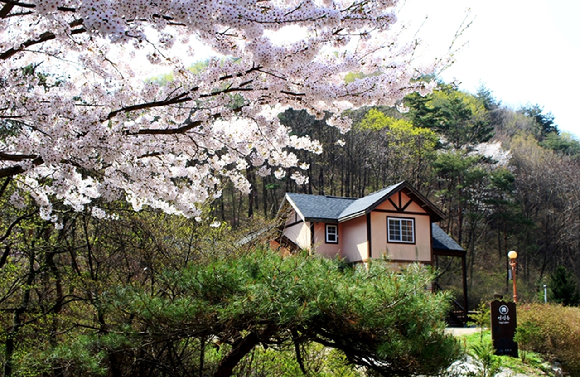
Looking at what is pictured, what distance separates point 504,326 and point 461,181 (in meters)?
25.1

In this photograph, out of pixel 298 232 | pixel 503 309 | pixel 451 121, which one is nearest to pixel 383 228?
pixel 298 232

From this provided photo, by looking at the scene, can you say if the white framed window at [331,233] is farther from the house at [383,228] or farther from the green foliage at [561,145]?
the green foliage at [561,145]

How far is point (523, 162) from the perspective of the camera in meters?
38.3

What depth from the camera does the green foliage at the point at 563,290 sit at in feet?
62.8

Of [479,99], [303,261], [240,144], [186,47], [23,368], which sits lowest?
[23,368]

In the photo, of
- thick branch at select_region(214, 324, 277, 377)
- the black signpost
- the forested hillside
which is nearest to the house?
the black signpost

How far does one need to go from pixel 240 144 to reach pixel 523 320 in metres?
8.35

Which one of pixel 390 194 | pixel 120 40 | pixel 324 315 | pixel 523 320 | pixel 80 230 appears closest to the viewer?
pixel 120 40

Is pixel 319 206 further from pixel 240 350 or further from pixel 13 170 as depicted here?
pixel 13 170

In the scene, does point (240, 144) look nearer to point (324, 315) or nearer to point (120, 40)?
point (324, 315)

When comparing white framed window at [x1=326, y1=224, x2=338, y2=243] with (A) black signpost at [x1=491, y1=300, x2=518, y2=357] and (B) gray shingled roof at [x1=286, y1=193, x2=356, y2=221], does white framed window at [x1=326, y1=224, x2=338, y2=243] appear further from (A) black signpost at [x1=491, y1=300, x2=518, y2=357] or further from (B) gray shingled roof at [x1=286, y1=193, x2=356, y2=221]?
(A) black signpost at [x1=491, y1=300, x2=518, y2=357]

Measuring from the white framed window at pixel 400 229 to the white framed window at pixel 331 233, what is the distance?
2544mm

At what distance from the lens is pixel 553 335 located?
1036 cm

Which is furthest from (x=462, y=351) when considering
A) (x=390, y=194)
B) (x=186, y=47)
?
(x=390, y=194)
